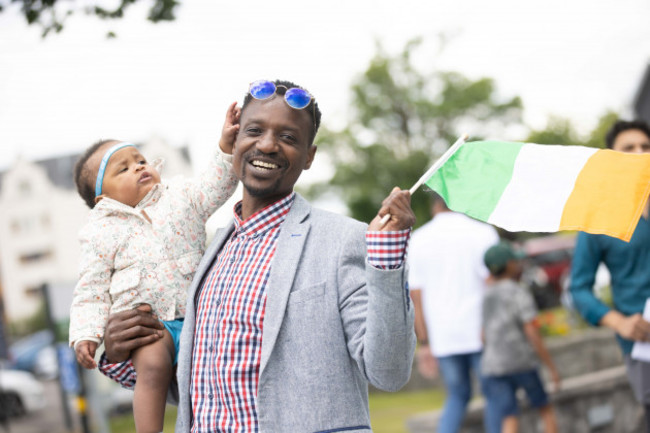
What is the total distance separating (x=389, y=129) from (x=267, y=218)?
45.3 m

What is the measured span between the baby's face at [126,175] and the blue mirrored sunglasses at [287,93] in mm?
563

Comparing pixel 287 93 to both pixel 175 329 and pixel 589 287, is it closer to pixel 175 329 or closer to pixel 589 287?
pixel 175 329

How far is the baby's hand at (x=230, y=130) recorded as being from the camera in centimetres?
272

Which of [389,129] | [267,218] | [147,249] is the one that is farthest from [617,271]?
[389,129]

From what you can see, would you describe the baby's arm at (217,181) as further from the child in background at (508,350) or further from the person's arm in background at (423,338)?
the person's arm in background at (423,338)

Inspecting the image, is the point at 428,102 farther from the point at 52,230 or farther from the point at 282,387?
the point at 282,387

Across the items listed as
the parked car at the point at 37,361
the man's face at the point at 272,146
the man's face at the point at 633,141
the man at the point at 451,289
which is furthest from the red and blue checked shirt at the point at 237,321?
the parked car at the point at 37,361

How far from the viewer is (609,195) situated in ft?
8.30

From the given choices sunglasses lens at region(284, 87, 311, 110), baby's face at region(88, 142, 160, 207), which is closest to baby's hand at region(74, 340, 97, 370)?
baby's face at region(88, 142, 160, 207)

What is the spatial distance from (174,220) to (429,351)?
444 cm

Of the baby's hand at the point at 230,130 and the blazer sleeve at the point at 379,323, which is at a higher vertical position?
the baby's hand at the point at 230,130

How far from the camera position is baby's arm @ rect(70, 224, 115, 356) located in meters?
2.59

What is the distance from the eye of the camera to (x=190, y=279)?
273 centimetres

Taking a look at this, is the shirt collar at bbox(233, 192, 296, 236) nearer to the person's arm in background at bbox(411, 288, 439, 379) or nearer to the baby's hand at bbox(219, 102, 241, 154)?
the baby's hand at bbox(219, 102, 241, 154)
